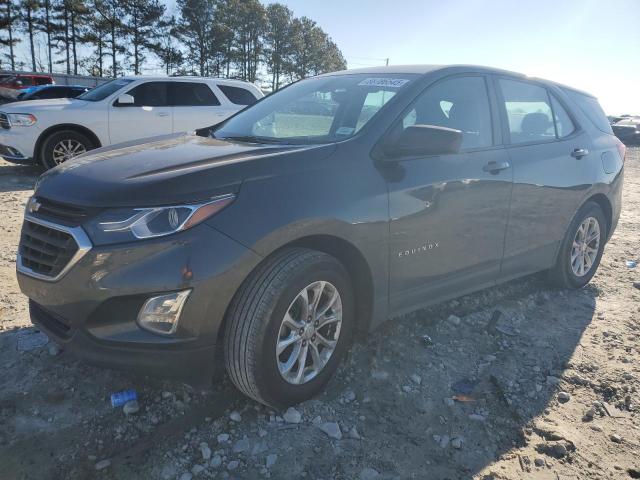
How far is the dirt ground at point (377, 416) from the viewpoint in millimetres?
2234

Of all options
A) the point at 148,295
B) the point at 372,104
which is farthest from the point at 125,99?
the point at 148,295

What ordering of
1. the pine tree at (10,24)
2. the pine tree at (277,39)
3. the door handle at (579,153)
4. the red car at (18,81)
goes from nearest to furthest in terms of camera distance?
the door handle at (579,153) < the red car at (18,81) < the pine tree at (10,24) < the pine tree at (277,39)

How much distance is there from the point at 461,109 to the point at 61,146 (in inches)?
289

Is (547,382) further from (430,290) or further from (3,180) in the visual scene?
(3,180)

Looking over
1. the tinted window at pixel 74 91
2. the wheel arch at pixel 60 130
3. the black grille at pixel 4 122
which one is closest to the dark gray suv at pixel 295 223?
the wheel arch at pixel 60 130

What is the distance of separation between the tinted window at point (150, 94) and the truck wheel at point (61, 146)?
1.11 meters

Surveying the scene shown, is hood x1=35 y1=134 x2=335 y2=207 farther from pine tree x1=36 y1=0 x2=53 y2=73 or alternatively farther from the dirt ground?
pine tree x1=36 y1=0 x2=53 y2=73

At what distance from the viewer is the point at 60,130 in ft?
27.2

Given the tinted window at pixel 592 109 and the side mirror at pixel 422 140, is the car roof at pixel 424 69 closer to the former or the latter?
the side mirror at pixel 422 140

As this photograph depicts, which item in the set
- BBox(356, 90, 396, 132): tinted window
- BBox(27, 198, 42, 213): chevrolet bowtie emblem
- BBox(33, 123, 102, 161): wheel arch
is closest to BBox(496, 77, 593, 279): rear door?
BBox(356, 90, 396, 132): tinted window

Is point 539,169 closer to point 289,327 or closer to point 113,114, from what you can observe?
point 289,327

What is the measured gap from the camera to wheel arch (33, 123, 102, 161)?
8.19 meters

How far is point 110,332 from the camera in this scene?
211cm

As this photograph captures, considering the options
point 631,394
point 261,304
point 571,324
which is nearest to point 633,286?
point 571,324
